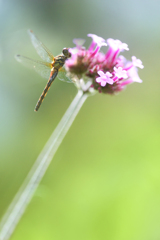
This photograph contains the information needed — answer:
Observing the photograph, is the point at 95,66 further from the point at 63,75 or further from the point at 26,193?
the point at 26,193

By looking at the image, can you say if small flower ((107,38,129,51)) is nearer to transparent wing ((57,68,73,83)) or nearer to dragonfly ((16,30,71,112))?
dragonfly ((16,30,71,112))

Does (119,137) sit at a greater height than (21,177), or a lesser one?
greater

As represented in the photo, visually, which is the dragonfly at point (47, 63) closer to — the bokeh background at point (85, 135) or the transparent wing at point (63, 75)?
the transparent wing at point (63, 75)

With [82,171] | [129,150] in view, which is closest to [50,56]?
[82,171]

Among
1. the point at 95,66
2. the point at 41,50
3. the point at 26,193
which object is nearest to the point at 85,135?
the point at 95,66

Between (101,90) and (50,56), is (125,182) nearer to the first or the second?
(101,90)

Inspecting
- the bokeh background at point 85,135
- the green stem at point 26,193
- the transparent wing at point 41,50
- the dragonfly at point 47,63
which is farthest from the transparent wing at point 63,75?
the bokeh background at point 85,135

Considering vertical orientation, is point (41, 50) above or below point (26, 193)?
above
